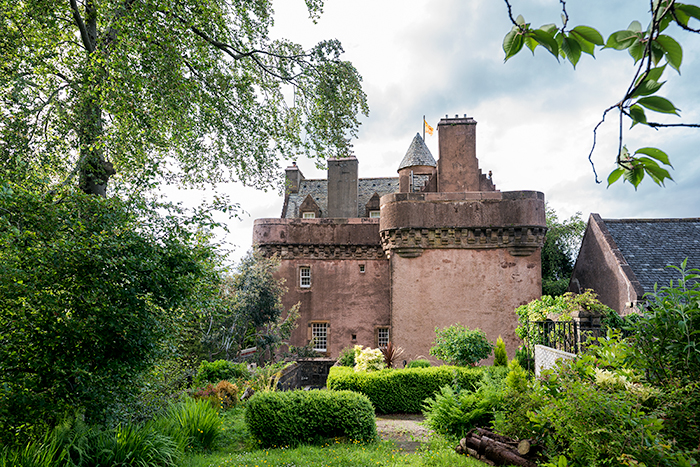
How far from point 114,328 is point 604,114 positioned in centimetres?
562

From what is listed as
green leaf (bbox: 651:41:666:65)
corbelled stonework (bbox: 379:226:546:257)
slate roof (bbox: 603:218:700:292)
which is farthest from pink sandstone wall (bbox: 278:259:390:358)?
green leaf (bbox: 651:41:666:65)

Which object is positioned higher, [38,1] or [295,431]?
[38,1]

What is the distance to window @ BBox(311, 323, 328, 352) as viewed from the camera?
63.6 ft

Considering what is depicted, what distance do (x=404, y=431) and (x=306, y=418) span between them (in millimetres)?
2588

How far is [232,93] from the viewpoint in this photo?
1141 centimetres

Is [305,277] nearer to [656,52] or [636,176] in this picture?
[636,176]

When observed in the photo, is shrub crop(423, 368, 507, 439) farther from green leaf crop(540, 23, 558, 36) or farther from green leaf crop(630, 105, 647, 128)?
green leaf crop(540, 23, 558, 36)

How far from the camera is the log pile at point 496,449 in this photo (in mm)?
6156

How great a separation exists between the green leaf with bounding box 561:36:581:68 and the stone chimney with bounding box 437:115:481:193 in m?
17.4

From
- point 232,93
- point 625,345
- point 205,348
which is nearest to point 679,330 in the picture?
point 625,345

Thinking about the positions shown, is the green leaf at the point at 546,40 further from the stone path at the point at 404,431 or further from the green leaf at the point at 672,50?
the stone path at the point at 404,431

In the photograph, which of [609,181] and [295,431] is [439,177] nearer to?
[295,431]

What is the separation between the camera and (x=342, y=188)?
74.4 feet

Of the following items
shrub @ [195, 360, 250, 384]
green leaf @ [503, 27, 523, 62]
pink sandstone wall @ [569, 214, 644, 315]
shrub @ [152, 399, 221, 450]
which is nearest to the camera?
green leaf @ [503, 27, 523, 62]
